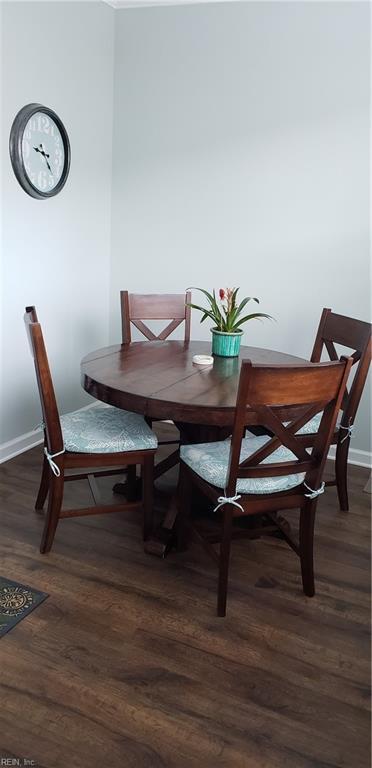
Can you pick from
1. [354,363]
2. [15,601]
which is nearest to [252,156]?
[354,363]

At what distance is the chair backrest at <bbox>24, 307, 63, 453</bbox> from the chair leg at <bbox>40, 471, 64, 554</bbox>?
131 millimetres

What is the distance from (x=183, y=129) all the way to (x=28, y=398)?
75.6 inches

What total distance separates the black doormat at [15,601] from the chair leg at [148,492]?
0.51m

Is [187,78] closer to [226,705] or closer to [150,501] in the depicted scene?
[150,501]

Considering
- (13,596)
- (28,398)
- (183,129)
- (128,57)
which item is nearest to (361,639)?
(13,596)

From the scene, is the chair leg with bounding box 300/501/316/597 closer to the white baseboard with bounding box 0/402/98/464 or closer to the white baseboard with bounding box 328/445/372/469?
the white baseboard with bounding box 328/445/372/469

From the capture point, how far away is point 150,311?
321 cm

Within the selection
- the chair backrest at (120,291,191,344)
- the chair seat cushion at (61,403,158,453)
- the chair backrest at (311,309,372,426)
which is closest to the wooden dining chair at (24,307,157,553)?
the chair seat cushion at (61,403,158,453)

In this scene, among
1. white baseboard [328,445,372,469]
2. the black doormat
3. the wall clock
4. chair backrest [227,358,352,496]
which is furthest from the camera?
white baseboard [328,445,372,469]

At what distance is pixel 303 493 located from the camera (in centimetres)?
205

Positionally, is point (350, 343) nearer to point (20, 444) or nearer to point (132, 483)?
point (132, 483)

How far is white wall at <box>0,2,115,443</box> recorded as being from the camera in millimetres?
2957

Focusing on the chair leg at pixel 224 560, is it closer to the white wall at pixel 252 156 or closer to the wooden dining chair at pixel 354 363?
the wooden dining chair at pixel 354 363

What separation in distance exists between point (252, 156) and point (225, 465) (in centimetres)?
215
